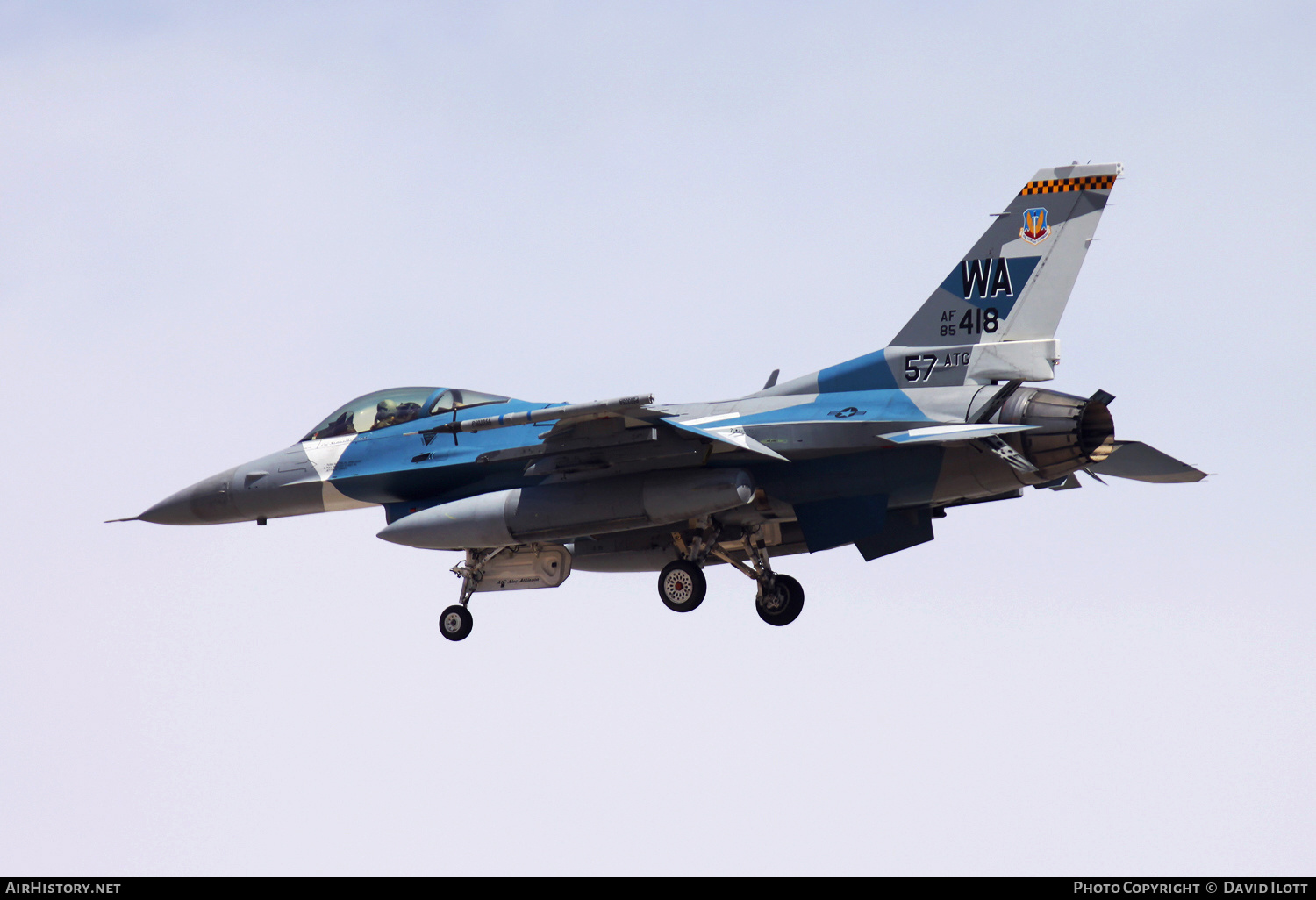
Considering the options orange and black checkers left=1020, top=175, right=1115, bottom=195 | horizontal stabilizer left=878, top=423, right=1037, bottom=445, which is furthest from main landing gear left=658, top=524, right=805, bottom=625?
orange and black checkers left=1020, top=175, right=1115, bottom=195

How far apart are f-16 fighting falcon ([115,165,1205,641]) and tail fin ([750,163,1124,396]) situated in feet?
0.07

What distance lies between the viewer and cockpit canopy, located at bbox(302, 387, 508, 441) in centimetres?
2050

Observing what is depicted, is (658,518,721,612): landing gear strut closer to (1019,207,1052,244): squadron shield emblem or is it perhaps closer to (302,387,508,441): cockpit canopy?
(302,387,508,441): cockpit canopy

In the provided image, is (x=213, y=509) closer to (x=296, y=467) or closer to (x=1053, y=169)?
(x=296, y=467)

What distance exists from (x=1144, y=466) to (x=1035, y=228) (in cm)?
338

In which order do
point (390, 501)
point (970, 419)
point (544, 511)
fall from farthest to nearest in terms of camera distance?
point (390, 501)
point (544, 511)
point (970, 419)

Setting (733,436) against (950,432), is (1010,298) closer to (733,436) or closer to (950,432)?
(950,432)

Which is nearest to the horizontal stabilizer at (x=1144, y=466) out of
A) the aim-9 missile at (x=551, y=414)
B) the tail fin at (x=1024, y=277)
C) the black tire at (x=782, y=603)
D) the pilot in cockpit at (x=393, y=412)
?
the tail fin at (x=1024, y=277)

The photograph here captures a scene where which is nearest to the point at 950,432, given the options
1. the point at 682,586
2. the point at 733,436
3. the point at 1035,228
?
the point at 733,436

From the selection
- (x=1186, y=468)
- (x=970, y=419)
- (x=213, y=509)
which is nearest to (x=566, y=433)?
(x=970, y=419)

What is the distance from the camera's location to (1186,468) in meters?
18.9

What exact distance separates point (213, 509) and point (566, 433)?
19.9ft

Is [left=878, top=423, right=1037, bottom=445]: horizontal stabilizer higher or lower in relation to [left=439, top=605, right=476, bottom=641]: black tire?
higher
